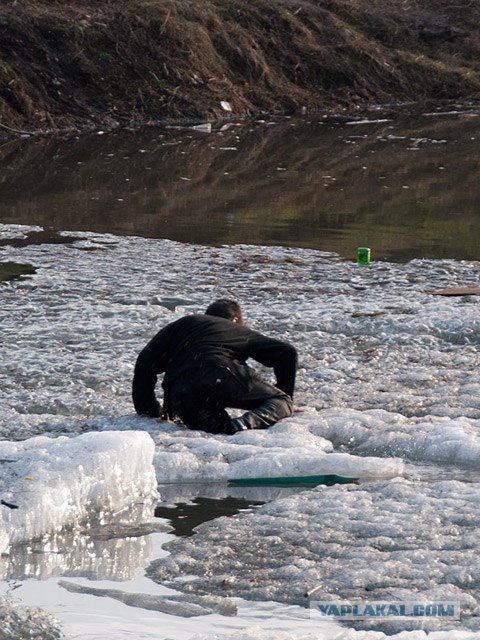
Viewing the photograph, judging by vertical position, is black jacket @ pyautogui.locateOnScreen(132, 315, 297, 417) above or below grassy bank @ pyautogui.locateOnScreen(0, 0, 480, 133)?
below

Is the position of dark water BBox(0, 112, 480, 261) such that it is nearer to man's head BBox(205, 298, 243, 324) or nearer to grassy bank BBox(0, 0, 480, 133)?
grassy bank BBox(0, 0, 480, 133)

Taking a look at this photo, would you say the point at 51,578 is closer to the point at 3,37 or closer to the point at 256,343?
the point at 256,343

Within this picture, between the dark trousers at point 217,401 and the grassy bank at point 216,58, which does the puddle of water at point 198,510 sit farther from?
the grassy bank at point 216,58

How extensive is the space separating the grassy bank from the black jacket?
1664cm

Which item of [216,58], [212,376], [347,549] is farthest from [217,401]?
Answer: [216,58]

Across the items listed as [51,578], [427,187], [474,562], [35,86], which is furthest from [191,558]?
[35,86]

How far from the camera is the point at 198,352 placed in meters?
8.15

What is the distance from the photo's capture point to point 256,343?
8328 mm

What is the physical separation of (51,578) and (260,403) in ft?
8.91

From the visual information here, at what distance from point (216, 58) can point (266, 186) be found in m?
10.6

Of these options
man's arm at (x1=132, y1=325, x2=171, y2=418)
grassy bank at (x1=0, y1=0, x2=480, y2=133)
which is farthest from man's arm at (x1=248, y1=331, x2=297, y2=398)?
grassy bank at (x1=0, y1=0, x2=480, y2=133)

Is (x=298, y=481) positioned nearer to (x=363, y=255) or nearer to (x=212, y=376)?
(x=212, y=376)

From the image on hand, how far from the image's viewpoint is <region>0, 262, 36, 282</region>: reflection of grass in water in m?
12.5

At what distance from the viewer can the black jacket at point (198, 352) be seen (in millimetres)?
8164
